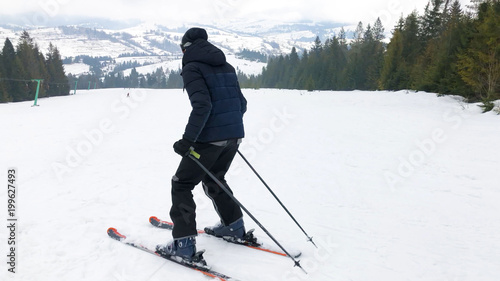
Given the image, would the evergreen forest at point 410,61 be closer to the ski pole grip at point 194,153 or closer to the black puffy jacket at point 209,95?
the black puffy jacket at point 209,95

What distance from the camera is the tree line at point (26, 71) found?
48.5 metres

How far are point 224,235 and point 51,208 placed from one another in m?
2.78

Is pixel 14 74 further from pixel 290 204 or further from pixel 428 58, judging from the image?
pixel 428 58

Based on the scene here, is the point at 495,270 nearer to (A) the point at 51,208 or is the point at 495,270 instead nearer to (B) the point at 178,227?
(B) the point at 178,227

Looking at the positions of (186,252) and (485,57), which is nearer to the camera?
(186,252)

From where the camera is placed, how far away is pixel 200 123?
292 cm

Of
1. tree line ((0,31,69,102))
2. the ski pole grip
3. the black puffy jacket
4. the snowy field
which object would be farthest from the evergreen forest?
the ski pole grip

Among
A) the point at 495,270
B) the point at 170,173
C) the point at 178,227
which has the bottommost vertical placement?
the point at 170,173

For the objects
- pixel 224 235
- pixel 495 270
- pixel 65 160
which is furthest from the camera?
pixel 65 160

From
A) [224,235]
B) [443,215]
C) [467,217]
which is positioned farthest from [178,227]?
[467,217]

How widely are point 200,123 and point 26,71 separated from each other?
218 feet

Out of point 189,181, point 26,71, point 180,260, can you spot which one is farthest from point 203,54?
point 26,71

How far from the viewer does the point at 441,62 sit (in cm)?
2219

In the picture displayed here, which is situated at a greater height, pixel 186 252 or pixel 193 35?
pixel 193 35
